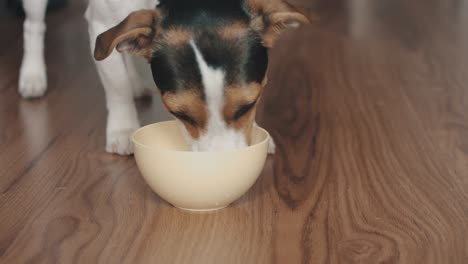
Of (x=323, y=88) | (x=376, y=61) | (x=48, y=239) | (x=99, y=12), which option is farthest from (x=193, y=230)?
(x=376, y=61)

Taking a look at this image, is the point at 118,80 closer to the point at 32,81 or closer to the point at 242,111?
the point at 242,111

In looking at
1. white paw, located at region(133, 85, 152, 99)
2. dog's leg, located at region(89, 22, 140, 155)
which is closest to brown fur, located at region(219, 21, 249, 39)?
dog's leg, located at region(89, 22, 140, 155)

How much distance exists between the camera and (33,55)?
3404mm

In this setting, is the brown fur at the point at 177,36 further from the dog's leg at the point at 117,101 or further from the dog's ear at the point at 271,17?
the dog's leg at the point at 117,101

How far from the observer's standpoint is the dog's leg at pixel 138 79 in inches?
124

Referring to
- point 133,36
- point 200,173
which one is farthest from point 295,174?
point 133,36

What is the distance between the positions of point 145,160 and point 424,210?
29.1 inches

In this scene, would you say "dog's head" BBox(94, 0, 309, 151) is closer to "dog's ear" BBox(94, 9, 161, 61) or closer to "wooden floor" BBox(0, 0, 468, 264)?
"dog's ear" BBox(94, 9, 161, 61)

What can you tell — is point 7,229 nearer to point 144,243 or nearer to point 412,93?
point 144,243

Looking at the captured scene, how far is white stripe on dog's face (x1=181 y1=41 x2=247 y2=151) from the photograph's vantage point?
199 centimetres

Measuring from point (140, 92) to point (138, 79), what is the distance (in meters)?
0.05

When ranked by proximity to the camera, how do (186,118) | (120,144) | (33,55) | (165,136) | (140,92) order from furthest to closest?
(33,55) → (140,92) → (120,144) → (165,136) → (186,118)

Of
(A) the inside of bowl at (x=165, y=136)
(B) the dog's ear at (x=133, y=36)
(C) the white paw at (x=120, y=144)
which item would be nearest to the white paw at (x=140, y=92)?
(C) the white paw at (x=120, y=144)

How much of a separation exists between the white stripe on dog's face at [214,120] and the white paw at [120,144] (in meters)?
0.57
